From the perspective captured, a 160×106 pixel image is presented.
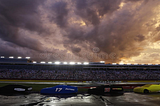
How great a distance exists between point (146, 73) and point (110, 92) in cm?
3831

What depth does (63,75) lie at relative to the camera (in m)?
39.1

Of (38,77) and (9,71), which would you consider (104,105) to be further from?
(9,71)

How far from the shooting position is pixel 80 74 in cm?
4047

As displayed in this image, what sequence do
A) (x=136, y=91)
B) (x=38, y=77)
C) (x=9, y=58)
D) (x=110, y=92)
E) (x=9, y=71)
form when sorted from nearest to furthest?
(x=110, y=92)
(x=136, y=91)
(x=38, y=77)
(x=9, y=71)
(x=9, y=58)

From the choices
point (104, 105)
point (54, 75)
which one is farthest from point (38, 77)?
point (104, 105)

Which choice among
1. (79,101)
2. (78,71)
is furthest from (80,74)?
(79,101)

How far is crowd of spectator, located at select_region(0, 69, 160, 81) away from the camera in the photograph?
38.2 m

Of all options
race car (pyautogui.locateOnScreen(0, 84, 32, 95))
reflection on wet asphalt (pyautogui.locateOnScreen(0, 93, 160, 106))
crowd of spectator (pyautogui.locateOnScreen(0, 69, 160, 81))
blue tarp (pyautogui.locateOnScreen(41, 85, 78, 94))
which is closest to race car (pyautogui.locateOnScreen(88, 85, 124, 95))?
blue tarp (pyautogui.locateOnScreen(41, 85, 78, 94))

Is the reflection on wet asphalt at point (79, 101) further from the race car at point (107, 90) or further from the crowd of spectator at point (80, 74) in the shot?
the crowd of spectator at point (80, 74)

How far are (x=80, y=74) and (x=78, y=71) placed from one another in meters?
2.66

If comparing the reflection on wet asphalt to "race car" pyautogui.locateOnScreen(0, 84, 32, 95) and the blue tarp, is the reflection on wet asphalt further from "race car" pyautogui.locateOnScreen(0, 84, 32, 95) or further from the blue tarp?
"race car" pyautogui.locateOnScreen(0, 84, 32, 95)

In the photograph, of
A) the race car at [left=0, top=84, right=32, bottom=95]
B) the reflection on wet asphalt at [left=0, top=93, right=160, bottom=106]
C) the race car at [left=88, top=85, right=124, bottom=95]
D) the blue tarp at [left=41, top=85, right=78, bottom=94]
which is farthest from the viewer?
the race car at [left=88, top=85, right=124, bottom=95]

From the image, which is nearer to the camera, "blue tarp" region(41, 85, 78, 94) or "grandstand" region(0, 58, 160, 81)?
"blue tarp" region(41, 85, 78, 94)

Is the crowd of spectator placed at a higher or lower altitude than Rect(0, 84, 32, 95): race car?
lower
